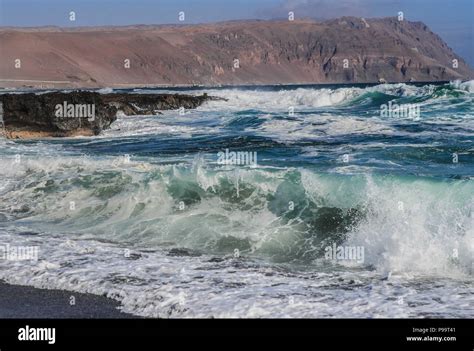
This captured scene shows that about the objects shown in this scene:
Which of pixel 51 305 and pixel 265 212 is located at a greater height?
pixel 265 212

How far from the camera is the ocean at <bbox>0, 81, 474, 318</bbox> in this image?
23.8 feet

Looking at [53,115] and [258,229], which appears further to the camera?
[53,115]

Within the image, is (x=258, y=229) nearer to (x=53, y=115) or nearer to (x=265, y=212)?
(x=265, y=212)

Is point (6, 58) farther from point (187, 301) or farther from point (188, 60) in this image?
point (187, 301)

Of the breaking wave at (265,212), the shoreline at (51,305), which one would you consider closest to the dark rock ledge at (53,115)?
the breaking wave at (265,212)

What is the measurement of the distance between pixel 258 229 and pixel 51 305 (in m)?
4.05

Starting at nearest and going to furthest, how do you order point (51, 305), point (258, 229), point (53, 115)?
point (51, 305) < point (258, 229) < point (53, 115)

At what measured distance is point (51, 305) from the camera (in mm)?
7117

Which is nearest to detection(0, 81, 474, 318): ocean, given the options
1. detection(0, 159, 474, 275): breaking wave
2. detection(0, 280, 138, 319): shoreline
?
detection(0, 159, 474, 275): breaking wave

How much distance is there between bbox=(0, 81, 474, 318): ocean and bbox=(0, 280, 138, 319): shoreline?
0.18 metres

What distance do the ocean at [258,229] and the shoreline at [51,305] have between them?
18cm

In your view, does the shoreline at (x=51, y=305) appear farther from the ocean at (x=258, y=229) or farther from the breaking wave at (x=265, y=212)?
the breaking wave at (x=265, y=212)

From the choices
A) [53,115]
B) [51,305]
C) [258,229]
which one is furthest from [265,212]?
[53,115]

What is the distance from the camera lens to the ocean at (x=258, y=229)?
725cm
